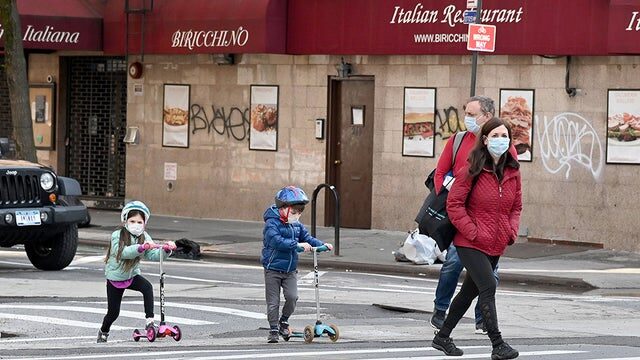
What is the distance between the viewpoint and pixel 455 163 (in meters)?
11.6

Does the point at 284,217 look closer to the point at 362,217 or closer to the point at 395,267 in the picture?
the point at 395,267

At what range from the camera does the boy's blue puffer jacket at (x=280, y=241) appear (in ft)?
39.5

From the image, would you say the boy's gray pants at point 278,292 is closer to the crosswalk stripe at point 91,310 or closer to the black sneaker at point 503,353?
the crosswalk stripe at point 91,310

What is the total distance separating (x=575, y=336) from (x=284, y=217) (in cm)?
271

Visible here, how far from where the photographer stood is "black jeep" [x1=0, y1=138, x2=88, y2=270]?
1716 cm

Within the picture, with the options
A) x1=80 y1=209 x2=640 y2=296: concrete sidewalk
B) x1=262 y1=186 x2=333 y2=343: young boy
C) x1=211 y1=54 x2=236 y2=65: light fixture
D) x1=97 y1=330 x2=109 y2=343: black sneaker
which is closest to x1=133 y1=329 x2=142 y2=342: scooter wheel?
x1=97 y1=330 x2=109 y2=343: black sneaker

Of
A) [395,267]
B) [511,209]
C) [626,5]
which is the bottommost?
[395,267]

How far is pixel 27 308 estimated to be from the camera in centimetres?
1446

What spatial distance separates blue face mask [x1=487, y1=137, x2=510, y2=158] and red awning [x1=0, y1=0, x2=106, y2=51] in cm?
1750

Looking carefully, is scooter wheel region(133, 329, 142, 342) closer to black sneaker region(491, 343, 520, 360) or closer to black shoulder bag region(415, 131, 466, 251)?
black shoulder bag region(415, 131, 466, 251)

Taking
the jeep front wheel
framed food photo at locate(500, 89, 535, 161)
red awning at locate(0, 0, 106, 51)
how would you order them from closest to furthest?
the jeep front wheel
framed food photo at locate(500, 89, 535, 161)
red awning at locate(0, 0, 106, 51)

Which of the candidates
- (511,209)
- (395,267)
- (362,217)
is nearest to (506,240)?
(511,209)

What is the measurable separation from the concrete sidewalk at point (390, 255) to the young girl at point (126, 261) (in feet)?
23.8

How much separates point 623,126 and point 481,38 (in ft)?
9.84
